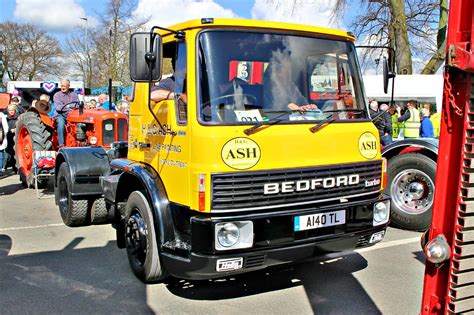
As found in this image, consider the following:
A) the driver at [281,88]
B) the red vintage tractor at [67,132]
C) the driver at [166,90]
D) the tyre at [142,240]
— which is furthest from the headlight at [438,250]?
the red vintage tractor at [67,132]

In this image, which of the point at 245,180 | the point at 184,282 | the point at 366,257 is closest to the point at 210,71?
the point at 245,180

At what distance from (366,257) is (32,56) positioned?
47799 millimetres

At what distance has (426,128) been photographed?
11867 mm

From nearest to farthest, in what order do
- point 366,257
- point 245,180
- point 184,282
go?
point 245,180, point 184,282, point 366,257

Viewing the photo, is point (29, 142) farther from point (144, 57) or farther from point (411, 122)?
point (411, 122)

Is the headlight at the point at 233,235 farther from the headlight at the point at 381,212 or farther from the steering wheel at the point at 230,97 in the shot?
the headlight at the point at 381,212

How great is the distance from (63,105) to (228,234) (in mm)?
6701

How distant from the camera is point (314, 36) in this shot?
4.11 meters

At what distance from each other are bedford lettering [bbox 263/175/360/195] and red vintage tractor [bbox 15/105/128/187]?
A: 533 cm

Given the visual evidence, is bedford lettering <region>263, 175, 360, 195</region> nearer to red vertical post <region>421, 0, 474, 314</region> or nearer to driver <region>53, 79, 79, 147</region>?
red vertical post <region>421, 0, 474, 314</region>

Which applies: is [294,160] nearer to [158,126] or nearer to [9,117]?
[158,126]

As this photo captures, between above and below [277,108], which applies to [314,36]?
above

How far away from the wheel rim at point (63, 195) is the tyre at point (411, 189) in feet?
14.7

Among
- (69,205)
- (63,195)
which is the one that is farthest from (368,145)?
(63,195)
